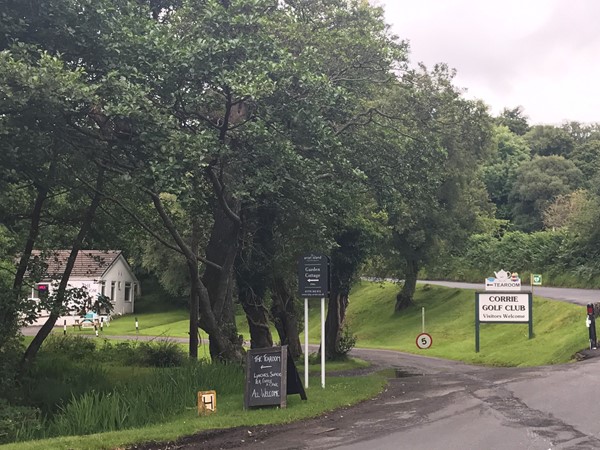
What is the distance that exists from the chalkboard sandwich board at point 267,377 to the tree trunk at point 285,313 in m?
10.5

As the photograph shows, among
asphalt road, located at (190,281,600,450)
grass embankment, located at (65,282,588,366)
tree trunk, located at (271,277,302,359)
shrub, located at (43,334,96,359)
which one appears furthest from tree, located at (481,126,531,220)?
asphalt road, located at (190,281,600,450)

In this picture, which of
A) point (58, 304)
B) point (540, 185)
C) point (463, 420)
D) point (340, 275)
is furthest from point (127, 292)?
point (463, 420)

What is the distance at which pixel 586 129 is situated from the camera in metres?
84.1

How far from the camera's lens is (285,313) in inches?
958

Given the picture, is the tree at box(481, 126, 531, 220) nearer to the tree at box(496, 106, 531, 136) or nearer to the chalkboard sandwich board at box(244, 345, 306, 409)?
the tree at box(496, 106, 531, 136)

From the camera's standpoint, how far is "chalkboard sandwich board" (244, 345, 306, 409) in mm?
12211

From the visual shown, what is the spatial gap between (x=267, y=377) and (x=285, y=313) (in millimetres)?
11968

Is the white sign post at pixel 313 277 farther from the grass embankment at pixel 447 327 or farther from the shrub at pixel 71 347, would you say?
the shrub at pixel 71 347

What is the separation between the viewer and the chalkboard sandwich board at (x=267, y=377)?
481 inches

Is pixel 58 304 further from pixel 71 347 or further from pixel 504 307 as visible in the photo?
pixel 504 307

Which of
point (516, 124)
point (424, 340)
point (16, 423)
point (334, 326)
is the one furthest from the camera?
point (516, 124)

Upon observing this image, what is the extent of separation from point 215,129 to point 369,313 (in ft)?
121

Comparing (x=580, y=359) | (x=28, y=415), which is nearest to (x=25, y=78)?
(x=28, y=415)

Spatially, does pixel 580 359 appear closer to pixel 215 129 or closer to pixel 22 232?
pixel 215 129
